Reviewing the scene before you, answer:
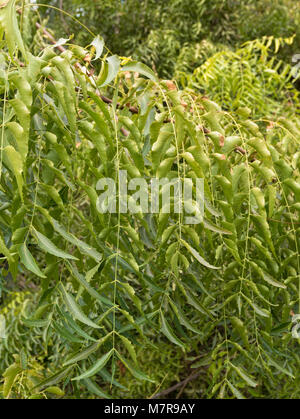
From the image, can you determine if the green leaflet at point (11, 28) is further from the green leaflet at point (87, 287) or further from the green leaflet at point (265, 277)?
the green leaflet at point (265, 277)

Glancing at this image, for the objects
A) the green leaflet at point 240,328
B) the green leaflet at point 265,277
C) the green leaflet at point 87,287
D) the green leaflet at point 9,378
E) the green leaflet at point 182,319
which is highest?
the green leaflet at point 87,287

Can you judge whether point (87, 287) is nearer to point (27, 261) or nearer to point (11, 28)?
point (27, 261)

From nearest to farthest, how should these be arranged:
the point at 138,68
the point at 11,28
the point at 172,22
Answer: the point at 11,28, the point at 138,68, the point at 172,22

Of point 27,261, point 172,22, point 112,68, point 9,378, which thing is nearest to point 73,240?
point 27,261

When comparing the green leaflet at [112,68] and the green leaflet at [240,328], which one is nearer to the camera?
the green leaflet at [112,68]

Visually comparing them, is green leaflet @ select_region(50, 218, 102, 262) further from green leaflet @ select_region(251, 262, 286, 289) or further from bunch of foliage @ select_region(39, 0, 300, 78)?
bunch of foliage @ select_region(39, 0, 300, 78)

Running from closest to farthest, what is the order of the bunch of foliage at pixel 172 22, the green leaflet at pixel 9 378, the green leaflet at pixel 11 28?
1. the green leaflet at pixel 11 28
2. the green leaflet at pixel 9 378
3. the bunch of foliage at pixel 172 22

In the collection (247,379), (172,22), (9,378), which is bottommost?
(172,22)

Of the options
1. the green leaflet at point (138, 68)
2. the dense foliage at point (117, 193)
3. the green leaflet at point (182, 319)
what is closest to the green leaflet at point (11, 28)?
the dense foliage at point (117, 193)

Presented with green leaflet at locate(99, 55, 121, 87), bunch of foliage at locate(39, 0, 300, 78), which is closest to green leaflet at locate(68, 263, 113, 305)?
green leaflet at locate(99, 55, 121, 87)

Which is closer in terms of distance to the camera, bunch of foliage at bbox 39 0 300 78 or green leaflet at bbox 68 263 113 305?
green leaflet at bbox 68 263 113 305
